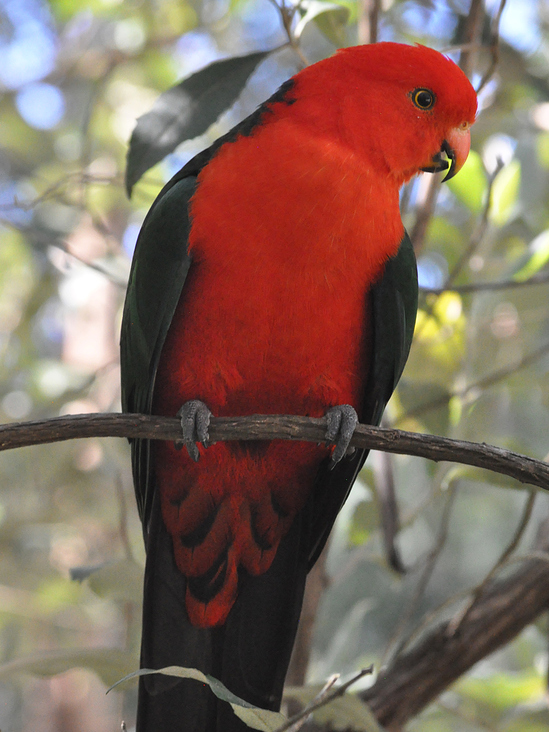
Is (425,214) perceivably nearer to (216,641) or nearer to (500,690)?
(216,641)

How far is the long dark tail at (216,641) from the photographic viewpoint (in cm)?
224

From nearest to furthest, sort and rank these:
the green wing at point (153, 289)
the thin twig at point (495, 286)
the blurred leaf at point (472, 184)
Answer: the green wing at point (153, 289), the thin twig at point (495, 286), the blurred leaf at point (472, 184)

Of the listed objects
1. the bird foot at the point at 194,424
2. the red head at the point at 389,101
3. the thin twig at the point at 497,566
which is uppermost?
the red head at the point at 389,101

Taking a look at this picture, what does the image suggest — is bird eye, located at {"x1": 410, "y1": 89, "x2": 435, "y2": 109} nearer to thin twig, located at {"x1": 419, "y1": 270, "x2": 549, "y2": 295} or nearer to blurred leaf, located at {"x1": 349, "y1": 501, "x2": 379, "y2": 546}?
thin twig, located at {"x1": 419, "y1": 270, "x2": 549, "y2": 295}

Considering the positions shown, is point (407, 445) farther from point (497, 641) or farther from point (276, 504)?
point (497, 641)

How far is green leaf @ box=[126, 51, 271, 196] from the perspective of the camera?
7.45ft

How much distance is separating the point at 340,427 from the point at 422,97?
1.00 metres

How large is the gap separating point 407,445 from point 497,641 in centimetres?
110

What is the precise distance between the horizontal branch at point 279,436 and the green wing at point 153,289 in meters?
0.39

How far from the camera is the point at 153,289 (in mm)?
2186

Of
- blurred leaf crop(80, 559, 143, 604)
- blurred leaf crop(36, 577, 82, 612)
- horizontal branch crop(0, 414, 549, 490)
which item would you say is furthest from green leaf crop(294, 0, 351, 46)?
blurred leaf crop(36, 577, 82, 612)

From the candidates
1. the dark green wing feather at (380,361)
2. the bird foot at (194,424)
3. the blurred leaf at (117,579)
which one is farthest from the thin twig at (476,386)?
the blurred leaf at (117,579)

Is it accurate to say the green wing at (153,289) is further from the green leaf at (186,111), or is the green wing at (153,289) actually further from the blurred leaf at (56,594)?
the blurred leaf at (56,594)

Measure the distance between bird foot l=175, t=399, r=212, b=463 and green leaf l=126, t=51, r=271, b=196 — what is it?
64 cm
